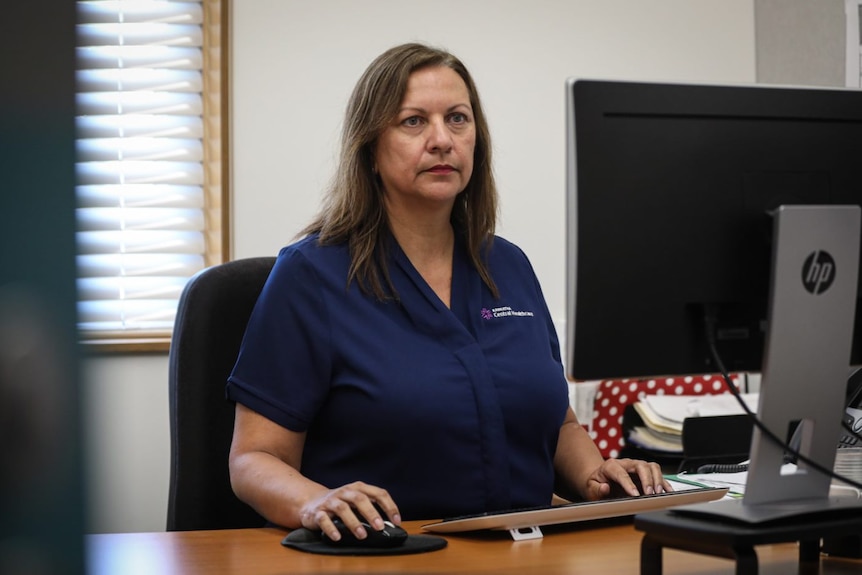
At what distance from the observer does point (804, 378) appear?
38.9 inches

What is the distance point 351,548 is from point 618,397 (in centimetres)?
160

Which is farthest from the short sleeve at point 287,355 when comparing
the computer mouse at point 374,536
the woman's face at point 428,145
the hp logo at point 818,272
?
the hp logo at point 818,272

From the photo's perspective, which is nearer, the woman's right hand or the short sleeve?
the woman's right hand

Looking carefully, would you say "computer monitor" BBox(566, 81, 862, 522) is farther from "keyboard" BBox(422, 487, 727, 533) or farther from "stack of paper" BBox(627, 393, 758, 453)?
"stack of paper" BBox(627, 393, 758, 453)

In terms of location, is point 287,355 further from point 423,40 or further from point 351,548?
point 423,40

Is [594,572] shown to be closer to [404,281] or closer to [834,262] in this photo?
[834,262]

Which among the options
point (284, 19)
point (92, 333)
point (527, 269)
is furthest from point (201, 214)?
point (92, 333)

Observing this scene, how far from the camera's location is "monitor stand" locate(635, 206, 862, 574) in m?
0.96

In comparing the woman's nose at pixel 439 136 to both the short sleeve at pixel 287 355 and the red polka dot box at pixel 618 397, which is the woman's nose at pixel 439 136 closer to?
the short sleeve at pixel 287 355

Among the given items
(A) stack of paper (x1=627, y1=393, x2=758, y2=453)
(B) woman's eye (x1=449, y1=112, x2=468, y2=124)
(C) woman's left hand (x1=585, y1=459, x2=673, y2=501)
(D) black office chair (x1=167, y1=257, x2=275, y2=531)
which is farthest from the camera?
(A) stack of paper (x1=627, y1=393, x2=758, y2=453)

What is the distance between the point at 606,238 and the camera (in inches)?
39.1

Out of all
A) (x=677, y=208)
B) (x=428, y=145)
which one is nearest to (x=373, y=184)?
(x=428, y=145)

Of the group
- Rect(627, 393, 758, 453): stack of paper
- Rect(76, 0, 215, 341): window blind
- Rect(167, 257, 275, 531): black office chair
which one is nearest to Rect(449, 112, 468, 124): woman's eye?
Rect(167, 257, 275, 531): black office chair

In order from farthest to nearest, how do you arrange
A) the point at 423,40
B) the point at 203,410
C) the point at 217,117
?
the point at 423,40 → the point at 217,117 → the point at 203,410
